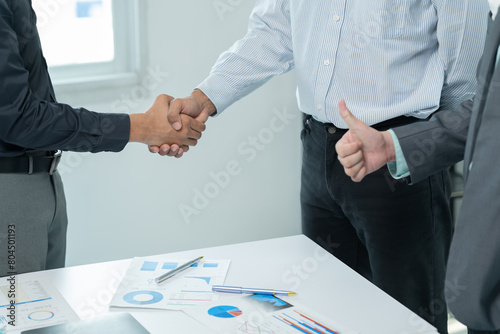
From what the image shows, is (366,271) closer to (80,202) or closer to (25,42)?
(25,42)

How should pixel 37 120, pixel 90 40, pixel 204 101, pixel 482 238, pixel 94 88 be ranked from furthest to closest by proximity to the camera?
pixel 90 40 < pixel 94 88 < pixel 204 101 < pixel 37 120 < pixel 482 238

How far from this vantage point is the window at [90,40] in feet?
9.99

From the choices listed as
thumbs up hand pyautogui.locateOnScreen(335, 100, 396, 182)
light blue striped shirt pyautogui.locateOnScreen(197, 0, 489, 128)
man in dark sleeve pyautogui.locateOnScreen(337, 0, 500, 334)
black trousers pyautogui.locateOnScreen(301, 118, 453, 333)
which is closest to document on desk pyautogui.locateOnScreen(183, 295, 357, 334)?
man in dark sleeve pyautogui.locateOnScreen(337, 0, 500, 334)

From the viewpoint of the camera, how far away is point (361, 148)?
5.32 ft

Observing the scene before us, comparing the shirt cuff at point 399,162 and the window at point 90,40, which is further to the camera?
the window at point 90,40

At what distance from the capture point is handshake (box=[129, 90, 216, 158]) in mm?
2162

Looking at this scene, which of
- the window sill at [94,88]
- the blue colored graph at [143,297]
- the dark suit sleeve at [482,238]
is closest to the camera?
the dark suit sleeve at [482,238]

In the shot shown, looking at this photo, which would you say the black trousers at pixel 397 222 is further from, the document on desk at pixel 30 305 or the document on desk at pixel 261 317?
the document on desk at pixel 30 305

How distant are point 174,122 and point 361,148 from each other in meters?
0.80

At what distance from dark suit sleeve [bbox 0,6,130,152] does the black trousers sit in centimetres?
62

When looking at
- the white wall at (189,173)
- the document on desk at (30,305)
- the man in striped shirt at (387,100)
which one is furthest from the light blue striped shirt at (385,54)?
the white wall at (189,173)

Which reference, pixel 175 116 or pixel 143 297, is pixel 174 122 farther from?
pixel 143 297

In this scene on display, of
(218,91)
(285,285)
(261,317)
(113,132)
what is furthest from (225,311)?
(218,91)

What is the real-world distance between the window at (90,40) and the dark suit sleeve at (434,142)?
1.83 meters
